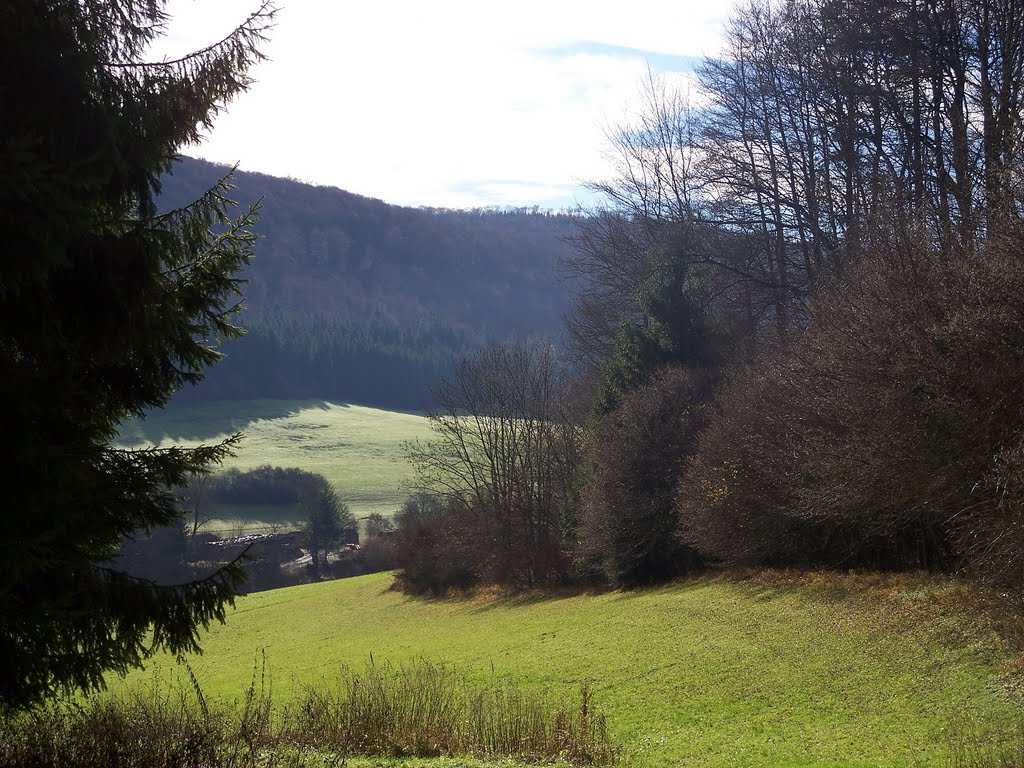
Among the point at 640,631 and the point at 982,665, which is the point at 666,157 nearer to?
the point at 640,631

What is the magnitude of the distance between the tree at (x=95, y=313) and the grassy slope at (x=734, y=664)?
6.17m

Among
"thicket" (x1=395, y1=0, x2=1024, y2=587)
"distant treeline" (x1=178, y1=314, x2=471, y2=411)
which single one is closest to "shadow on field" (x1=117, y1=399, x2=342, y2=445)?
"distant treeline" (x1=178, y1=314, x2=471, y2=411)

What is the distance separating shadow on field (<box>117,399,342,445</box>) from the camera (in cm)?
9948

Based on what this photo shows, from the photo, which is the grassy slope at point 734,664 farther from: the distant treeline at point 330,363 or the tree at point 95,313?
the distant treeline at point 330,363

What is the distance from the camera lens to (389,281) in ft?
605

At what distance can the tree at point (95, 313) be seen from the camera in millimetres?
5516

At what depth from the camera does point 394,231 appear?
7367 inches

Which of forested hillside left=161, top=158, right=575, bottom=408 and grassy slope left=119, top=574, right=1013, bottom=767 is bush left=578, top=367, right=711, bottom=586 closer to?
grassy slope left=119, top=574, right=1013, bottom=767

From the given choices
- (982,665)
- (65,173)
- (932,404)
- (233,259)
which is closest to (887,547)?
(932,404)

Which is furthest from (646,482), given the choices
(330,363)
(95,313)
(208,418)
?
(330,363)

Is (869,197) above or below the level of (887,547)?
above

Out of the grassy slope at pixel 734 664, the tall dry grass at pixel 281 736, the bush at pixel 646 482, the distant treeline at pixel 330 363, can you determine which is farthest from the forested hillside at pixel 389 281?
the tall dry grass at pixel 281 736

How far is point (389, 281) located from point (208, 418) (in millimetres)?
78775

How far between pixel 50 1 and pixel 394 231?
184520mm
